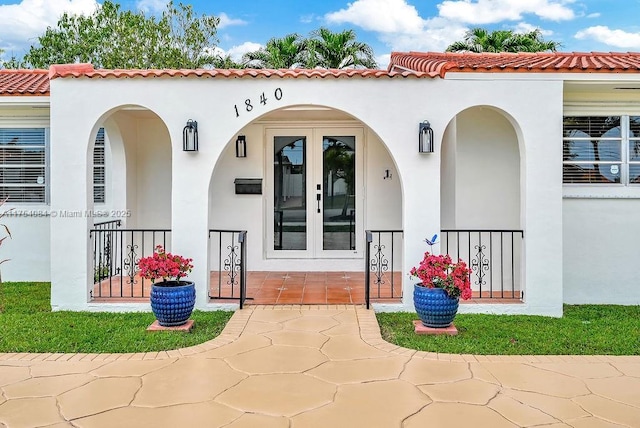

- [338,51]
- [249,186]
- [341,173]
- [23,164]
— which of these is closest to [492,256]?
[341,173]

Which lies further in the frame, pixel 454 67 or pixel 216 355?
pixel 454 67

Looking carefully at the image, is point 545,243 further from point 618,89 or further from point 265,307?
point 265,307

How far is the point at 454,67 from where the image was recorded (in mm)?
6988

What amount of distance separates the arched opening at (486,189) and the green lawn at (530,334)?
1326 millimetres

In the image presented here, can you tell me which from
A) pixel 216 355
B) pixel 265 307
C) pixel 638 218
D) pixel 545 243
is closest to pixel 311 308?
pixel 265 307

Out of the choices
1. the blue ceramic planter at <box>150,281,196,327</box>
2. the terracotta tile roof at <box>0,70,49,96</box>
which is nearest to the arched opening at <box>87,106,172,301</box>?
the terracotta tile roof at <box>0,70,49,96</box>

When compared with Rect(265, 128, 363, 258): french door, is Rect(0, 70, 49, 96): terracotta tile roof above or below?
above

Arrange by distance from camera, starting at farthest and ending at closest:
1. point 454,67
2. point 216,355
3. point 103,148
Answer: point 103,148, point 454,67, point 216,355

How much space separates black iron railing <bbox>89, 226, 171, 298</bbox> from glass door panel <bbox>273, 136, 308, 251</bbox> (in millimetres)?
2293

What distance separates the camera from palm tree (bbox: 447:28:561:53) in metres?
20.3

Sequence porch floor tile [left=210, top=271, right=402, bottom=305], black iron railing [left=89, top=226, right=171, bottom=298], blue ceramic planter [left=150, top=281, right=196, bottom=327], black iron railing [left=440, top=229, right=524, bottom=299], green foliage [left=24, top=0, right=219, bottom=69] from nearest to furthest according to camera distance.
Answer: blue ceramic planter [left=150, top=281, right=196, bottom=327] → porch floor tile [left=210, top=271, right=402, bottom=305] → black iron railing [left=89, top=226, right=171, bottom=298] → black iron railing [left=440, top=229, right=524, bottom=299] → green foliage [left=24, top=0, right=219, bottom=69]

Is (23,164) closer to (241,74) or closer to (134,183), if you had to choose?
(134,183)

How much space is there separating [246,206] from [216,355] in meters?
5.06

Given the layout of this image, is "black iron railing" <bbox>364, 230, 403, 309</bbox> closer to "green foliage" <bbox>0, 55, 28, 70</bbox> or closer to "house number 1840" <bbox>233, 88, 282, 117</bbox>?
"house number 1840" <bbox>233, 88, 282, 117</bbox>
